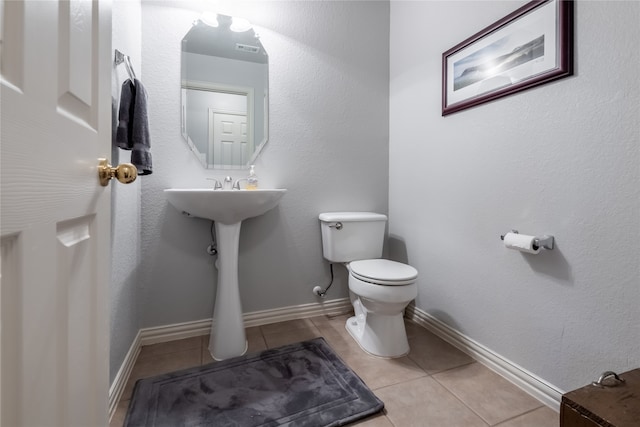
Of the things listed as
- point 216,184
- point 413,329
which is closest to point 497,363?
point 413,329

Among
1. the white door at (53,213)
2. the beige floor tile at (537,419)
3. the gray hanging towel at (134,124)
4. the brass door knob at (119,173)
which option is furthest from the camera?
Result: the gray hanging towel at (134,124)

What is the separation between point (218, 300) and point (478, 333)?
1.34 metres

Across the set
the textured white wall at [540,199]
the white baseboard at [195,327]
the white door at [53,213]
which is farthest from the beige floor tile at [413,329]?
the white door at [53,213]

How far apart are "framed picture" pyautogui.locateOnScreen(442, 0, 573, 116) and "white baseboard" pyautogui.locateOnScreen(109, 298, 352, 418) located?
144cm

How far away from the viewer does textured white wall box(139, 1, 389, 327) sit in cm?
159

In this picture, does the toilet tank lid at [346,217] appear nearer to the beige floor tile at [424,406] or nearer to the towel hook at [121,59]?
the beige floor tile at [424,406]

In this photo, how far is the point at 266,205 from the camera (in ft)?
4.87

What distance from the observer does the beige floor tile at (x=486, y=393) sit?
3.64ft

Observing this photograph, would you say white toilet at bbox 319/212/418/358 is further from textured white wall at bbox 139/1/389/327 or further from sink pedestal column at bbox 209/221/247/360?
sink pedestal column at bbox 209/221/247/360

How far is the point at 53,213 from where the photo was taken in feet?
1.42

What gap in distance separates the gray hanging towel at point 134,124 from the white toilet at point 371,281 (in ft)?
3.35

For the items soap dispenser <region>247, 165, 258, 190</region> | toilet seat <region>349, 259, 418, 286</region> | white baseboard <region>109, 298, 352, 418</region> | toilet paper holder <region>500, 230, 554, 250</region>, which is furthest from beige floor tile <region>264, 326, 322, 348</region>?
toilet paper holder <region>500, 230, 554, 250</region>

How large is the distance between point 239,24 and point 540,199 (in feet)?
5.98

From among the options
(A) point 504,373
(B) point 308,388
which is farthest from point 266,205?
(A) point 504,373
